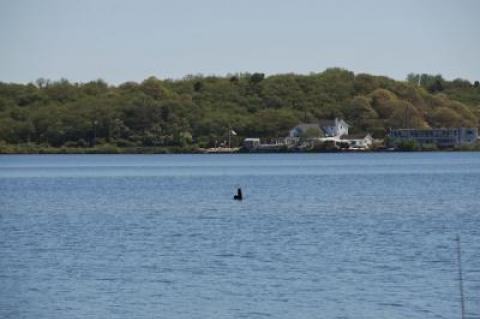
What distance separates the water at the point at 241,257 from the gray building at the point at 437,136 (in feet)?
379

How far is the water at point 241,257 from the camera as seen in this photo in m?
23.5

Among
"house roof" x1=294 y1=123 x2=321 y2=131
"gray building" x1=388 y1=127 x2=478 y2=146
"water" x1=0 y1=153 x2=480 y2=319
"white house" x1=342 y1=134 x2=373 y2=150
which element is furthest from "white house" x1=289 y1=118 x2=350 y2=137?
"water" x1=0 y1=153 x2=480 y2=319

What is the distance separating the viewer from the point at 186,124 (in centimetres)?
17988

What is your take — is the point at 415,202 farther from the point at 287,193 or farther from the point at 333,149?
the point at 333,149

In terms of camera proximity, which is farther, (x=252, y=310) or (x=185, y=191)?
(x=185, y=191)

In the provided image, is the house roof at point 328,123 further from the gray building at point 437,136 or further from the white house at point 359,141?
the gray building at point 437,136

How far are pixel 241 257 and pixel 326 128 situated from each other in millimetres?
146788

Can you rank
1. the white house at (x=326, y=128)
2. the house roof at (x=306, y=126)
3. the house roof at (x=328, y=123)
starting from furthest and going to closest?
the house roof at (x=328, y=123) → the white house at (x=326, y=128) → the house roof at (x=306, y=126)

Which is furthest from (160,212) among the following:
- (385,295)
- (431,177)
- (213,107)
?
(213,107)

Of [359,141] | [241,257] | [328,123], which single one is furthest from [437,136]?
[241,257]

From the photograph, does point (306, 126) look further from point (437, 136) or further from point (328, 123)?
point (437, 136)

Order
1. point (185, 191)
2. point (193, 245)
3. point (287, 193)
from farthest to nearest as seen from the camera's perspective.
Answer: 1. point (185, 191)
2. point (287, 193)
3. point (193, 245)

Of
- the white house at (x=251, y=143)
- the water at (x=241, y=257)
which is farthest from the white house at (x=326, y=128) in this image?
the water at (x=241, y=257)

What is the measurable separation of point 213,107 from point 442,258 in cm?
16823
